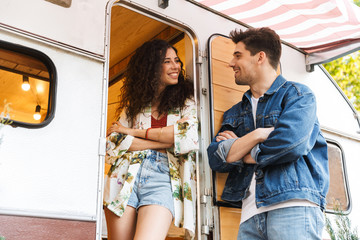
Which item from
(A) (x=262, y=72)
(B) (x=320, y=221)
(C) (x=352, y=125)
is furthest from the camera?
(C) (x=352, y=125)

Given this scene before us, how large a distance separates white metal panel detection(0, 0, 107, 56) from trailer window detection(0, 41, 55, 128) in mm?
143

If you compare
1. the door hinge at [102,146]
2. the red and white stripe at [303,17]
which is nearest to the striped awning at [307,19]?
the red and white stripe at [303,17]

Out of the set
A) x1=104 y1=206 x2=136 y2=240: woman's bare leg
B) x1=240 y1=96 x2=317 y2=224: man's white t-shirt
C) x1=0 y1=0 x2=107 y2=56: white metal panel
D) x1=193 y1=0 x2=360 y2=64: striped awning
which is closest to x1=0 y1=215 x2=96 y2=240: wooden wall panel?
x1=104 y1=206 x2=136 y2=240: woman's bare leg

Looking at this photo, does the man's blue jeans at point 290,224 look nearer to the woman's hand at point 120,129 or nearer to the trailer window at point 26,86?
the woman's hand at point 120,129

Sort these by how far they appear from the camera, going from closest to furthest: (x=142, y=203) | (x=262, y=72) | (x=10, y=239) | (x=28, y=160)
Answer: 1. (x=10, y=239)
2. (x=28, y=160)
3. (x=142, y=203)
4. (x=262, y=72)

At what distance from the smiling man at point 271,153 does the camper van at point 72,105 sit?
290 mm

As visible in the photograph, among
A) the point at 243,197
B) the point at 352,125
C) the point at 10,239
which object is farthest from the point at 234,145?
the point at 352,125

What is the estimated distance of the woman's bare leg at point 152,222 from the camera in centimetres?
244

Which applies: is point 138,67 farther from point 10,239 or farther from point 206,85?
point 10,239

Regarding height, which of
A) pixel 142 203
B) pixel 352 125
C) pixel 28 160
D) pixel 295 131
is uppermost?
pixel 352 125

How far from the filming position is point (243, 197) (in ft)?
8.69

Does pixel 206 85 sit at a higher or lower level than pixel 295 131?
higher

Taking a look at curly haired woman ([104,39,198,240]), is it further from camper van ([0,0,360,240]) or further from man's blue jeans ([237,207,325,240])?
man's blue jeans ([237,207,325,240])

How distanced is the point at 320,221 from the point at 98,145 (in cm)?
135
